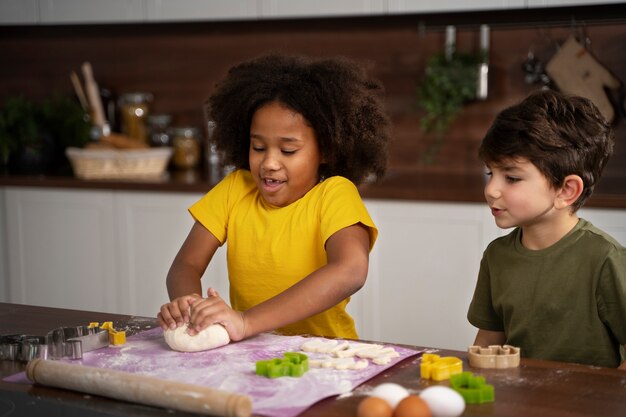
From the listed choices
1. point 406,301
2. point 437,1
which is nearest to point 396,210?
point 406,301

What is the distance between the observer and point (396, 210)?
296cm

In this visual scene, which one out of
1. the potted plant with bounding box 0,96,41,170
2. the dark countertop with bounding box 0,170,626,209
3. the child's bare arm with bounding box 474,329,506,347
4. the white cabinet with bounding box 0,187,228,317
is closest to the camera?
the child's bare arm with bounding box 474,329,506,347

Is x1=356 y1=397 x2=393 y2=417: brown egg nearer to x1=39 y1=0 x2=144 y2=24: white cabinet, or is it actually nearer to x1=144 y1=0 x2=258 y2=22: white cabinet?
x1=144 y1=0 x2=258 y2=22: white cabinet

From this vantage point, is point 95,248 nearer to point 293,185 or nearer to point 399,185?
point 399,185

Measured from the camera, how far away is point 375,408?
1.05 m

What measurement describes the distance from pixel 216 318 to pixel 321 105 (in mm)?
509

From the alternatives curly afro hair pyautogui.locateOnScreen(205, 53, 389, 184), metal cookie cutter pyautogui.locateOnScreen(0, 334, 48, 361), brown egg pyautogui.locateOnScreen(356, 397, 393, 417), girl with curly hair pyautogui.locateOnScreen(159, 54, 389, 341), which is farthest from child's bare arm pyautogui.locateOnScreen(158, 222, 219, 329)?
brown egg pyautogui.locateOnScreen(356, 397, 393, 417)

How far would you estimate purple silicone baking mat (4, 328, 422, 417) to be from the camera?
1.16 meters

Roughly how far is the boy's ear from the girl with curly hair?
1.12ft

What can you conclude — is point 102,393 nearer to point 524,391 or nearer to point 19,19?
point 524,391

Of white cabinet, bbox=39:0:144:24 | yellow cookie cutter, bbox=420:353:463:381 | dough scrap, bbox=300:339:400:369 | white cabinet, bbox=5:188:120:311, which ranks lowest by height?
white cabinet, bbox=5:188:120:311

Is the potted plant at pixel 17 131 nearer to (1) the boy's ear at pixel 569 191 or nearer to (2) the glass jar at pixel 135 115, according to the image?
(2) the glass jar at pixel 135 115

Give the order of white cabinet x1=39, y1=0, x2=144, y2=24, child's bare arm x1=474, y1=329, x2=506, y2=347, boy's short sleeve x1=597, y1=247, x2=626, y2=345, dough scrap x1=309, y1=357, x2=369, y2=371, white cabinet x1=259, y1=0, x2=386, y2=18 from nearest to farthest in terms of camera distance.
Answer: dough scrap x1=309, y1=357, x2=369, y2=371 → boy's short sleeve x1=597, y1=247, x2=626, y2=345 → child's bare arm x1=474, y1=329, x2=506, y2=347 → white cabinet x1=259, y1=0, x2=386, y2=18 → white cabinet x1=39, y1=0, x2=144, y2=24

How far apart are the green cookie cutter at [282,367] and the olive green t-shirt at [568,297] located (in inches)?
19.3
